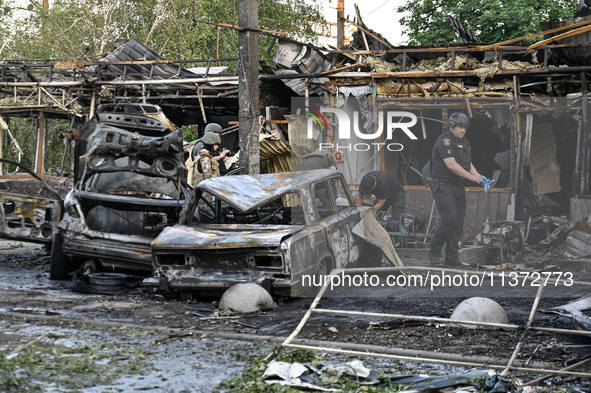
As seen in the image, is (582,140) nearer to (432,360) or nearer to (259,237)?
(259,237)

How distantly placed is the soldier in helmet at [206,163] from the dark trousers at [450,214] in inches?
170

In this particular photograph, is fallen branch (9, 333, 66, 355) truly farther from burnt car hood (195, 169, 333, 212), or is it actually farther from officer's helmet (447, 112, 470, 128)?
officer's helmet (447, 112, 470, 128)

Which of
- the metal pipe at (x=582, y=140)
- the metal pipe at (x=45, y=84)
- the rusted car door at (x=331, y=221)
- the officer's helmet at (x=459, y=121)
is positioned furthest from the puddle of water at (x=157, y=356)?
the metal pipe at (x=45, y=84)

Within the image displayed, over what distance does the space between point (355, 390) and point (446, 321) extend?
1820 mm

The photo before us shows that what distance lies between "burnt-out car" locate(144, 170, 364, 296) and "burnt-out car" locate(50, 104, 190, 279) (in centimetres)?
53

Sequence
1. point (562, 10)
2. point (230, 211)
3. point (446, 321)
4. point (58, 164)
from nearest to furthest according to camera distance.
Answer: point (446, 321) → point (230, 211) → point (562, 10) → point (58, 164)

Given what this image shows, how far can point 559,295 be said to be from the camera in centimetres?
783

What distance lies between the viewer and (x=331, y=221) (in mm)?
8070

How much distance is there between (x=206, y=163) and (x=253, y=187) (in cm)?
421

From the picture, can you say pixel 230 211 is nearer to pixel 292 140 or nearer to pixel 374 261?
pixel 374 261

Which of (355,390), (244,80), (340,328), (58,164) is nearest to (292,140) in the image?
(244,80)

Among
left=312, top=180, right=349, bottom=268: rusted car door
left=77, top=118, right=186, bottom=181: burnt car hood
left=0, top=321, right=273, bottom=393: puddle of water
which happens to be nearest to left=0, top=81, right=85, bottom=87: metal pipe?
left=77, top=118, right=186, bottom=181: burnt car hood

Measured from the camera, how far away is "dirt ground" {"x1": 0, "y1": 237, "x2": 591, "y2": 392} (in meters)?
4.56

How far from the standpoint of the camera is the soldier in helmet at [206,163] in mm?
11969
